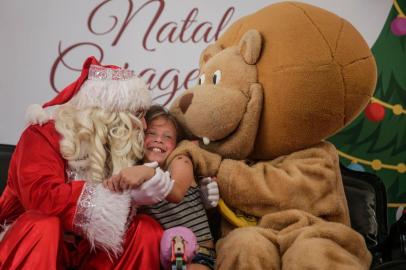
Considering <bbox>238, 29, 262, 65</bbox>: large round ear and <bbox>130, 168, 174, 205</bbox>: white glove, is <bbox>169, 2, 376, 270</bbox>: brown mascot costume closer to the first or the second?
<bbox>238, 29, 262, 65</bbox>: large round ear

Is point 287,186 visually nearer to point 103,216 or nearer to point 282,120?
point 282,120

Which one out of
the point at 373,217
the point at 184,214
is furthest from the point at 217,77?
the point at 373,217

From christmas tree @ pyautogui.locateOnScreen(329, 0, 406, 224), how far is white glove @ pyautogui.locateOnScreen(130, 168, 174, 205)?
1.43 meters

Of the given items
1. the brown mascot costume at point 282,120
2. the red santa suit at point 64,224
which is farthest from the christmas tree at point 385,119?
the red santa suit at point 64,224

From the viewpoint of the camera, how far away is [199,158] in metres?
1.55

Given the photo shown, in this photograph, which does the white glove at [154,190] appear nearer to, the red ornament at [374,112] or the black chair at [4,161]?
the black chair at [4,161]

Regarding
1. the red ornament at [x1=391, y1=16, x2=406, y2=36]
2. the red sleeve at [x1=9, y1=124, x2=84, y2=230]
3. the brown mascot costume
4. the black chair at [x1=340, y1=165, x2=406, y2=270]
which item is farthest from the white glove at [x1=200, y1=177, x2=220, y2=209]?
the red ornament at [x1=391, y1=16, x2=406, y2=36]

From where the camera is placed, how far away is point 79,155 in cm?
146

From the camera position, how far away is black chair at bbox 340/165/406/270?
5.91 feet

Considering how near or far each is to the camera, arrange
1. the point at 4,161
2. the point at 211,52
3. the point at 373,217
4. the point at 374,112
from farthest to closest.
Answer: the point at 374,112, the point at 4,161, the point at 373,217, the point at 211,52

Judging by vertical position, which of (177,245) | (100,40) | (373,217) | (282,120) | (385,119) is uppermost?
(100,40)

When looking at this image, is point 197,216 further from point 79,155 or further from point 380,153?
point 380,153

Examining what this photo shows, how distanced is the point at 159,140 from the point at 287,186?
47 centimetres

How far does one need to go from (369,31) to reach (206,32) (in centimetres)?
91
